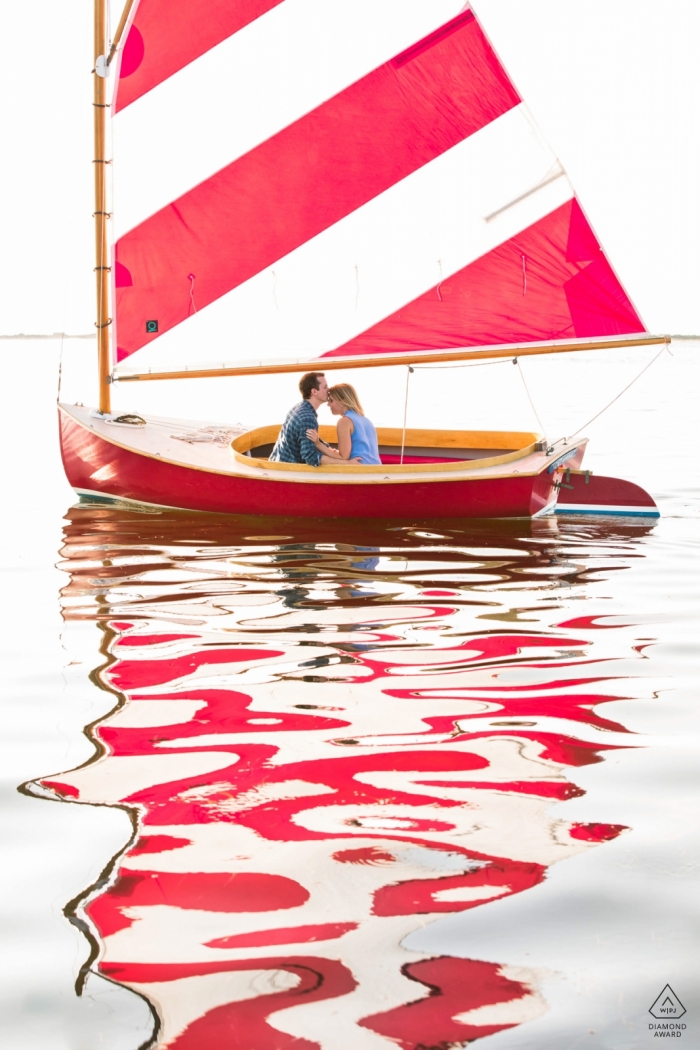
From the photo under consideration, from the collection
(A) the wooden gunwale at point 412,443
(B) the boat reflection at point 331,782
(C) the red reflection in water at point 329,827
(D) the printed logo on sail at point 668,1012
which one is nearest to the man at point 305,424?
(A) the wooden gunwale at point 412,443

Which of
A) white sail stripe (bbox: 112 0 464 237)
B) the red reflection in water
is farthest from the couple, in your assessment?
the red reflection in water

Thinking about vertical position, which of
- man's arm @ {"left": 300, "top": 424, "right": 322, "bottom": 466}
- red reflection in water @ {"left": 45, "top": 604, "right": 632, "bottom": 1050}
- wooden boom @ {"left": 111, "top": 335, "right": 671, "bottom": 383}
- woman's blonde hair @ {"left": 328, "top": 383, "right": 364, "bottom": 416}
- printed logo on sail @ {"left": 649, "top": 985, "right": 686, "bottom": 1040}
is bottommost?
printed logo on sail @ {"left": 649, "top": 985, "right": 686, "bottom": 1040}

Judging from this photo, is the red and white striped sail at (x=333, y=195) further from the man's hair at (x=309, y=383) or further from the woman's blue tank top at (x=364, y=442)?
the woman's blue tank top at (x=364, y=442)

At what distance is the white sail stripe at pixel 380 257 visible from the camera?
8.73m

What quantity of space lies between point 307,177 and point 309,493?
2.61 m

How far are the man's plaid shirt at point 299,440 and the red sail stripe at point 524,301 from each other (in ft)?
2.41

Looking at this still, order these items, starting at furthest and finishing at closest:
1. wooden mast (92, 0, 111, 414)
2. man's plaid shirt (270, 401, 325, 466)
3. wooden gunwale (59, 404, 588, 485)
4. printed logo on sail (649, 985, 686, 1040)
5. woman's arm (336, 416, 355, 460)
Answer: wooden mast (92, 0, 111, 414) < man's plaid shirt (270, 401, 325, 466) < woman's arm (336, 416, 355, 460) < wooden gunwale (59, 404, 588, 485) < printed logo on sail (649, 985, 686, 1040)

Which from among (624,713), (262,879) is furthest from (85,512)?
(262,879)

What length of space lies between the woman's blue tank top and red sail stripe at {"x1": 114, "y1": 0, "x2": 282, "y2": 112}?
3236 mm

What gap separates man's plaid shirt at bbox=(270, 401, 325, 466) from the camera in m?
8.71

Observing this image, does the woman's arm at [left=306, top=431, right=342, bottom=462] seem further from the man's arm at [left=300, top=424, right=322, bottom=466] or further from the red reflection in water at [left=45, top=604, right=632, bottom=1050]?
the red reflection in water at [left=45, top=604, right=632, bottom=1050]

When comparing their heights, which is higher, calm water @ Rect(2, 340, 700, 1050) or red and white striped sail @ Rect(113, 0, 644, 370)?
red and white striped sail @ Rect(113, 0, 644, 370)

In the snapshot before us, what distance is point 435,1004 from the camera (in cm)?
229

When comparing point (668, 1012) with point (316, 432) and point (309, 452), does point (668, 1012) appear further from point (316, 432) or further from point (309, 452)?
point (316, 432)
